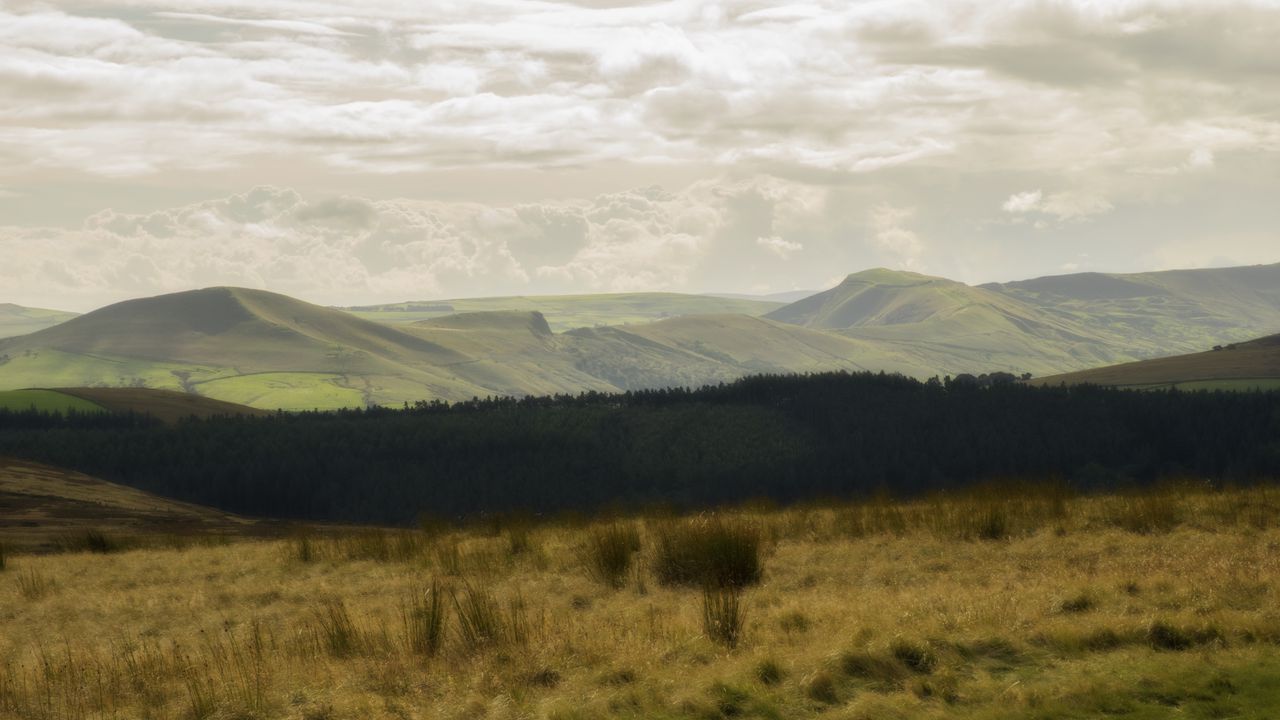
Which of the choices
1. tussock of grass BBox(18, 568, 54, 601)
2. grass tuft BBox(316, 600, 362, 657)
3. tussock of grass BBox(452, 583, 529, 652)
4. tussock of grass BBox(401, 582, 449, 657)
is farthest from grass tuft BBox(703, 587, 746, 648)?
tussock of grass BBox(18, 568, 54, 601)

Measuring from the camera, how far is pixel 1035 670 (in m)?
12.1

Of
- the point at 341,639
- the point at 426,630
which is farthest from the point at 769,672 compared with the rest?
the point at 341,639

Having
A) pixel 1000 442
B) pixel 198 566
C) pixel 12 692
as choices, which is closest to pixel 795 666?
pixel 12 692

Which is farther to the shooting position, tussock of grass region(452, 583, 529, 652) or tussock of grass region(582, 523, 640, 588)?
tussock of grass region(582, 523, 640, 588)

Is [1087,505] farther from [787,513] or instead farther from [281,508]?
[281,508]

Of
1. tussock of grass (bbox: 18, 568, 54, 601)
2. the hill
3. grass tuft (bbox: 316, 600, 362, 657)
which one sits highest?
grass tuft (bbox: 316, 600, 362, 657)

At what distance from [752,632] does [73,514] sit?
5327 cm

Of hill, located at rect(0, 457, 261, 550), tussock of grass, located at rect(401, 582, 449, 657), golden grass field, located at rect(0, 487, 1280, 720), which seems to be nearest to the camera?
golden grass field, located at rect(0, 487, 1280, 720)

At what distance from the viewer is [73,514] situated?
56.2 metres

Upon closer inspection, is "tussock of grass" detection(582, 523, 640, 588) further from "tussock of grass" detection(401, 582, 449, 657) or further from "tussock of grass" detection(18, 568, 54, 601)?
"tussock of grass" detection(18, 568, 54, 601)

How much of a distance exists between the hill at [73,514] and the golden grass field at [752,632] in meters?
18.7

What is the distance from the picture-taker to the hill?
4056 centimetres

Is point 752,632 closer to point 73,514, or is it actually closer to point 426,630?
point 426,630

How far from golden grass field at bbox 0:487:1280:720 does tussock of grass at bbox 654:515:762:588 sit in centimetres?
14
